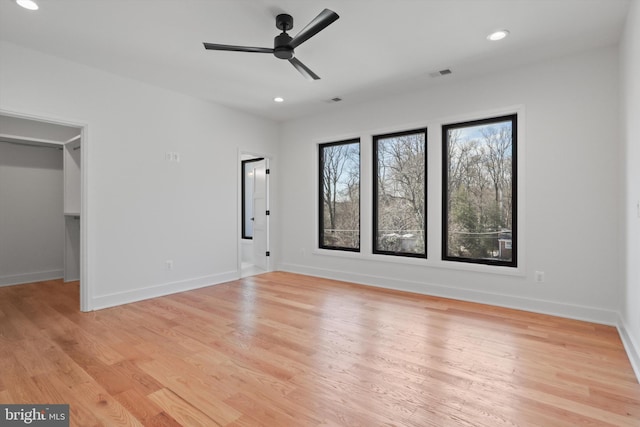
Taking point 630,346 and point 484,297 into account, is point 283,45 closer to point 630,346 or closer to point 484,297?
point 484,297

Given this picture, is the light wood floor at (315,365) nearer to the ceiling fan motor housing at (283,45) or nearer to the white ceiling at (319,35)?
the ceiling fan motor housing at (283,45)

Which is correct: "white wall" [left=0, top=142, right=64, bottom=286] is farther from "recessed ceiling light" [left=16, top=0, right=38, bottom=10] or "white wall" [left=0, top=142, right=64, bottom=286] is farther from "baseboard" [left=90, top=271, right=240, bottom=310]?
"recessed ceiling light" [left=16, top=0, right=38, bottom=10]

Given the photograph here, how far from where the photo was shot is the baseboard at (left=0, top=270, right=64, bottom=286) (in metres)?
4.92

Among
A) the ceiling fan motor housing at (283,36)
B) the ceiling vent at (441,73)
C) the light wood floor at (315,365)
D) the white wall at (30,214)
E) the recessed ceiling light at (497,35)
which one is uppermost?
the ceiling vent at (441,73)

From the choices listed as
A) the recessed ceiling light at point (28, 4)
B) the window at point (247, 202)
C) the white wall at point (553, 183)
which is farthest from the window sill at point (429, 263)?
the recessed ceiling light at point (28, 4)

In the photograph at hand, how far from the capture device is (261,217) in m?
6.35

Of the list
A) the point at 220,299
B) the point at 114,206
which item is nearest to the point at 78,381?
the point at 220,299

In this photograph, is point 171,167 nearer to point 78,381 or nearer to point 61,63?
point 61,63

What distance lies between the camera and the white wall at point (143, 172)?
3.51 metres

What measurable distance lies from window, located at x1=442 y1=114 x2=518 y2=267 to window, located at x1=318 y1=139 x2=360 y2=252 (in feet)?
4.86

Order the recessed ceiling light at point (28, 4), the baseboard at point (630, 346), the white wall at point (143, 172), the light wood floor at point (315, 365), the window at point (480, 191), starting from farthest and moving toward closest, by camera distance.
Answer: the window at point (480, 191), the white wall at point (143, 172), the recessed ceiling light at point (28, 4), the baseboard at point (630, 346), the light wood floor at point (315, 365)

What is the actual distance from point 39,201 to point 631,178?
754cm

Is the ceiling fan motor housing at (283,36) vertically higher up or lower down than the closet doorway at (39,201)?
higher up

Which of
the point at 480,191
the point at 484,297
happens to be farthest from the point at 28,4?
the point at 484,297
